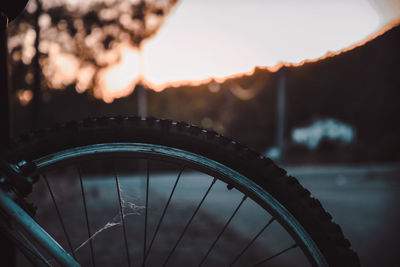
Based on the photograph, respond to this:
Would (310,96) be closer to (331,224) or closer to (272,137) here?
(272,137)

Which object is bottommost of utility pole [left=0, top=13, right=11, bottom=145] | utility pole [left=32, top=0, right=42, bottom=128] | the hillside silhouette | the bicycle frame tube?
the bicycle frame tube

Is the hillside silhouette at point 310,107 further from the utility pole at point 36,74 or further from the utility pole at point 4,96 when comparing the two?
the utility pole at point 4,96

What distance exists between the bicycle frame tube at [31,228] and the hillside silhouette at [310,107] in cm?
1435

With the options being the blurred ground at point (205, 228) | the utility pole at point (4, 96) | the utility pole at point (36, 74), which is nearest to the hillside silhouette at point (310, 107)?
the blurred ground at point (205, 228)

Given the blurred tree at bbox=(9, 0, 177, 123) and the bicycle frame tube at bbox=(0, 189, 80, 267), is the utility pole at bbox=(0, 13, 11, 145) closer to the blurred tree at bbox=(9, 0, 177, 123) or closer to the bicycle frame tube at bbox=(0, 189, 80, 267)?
the bicycle frame tube at bbox=(0, 189, 80, 267)

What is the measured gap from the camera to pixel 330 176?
11.2m

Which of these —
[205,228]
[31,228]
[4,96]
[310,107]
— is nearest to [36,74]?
[4,96]

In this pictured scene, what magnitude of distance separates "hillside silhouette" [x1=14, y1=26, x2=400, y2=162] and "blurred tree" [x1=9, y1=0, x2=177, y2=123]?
35.4 ft

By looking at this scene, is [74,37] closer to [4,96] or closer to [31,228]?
[4,96]

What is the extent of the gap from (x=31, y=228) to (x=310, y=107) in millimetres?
19666

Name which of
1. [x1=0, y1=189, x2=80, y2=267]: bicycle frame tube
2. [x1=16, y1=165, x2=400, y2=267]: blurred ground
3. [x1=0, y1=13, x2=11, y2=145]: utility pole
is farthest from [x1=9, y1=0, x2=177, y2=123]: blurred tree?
[x1=0, y1=189, x2=80, y2=267]: bicycle frame tube

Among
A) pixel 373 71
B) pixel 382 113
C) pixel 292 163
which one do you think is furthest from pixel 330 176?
pixel 382 113

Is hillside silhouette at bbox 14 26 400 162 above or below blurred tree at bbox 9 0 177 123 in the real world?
above

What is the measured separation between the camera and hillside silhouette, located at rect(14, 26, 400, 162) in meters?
16.0
